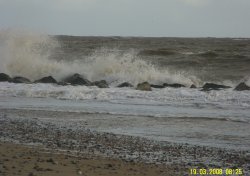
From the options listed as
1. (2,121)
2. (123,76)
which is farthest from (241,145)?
(123,76)

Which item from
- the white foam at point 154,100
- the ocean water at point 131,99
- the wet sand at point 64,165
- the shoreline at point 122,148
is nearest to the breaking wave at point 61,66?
the ocean water at point 131,99

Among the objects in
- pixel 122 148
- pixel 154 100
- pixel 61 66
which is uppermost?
pixel 61 66

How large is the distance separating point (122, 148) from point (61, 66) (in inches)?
733

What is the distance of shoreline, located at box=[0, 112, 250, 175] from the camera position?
7.68 metres

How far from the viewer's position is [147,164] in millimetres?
7473

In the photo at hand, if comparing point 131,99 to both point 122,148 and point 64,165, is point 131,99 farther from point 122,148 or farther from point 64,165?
point 64,165

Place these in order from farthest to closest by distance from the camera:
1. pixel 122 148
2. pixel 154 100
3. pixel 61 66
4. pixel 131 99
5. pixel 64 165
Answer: pixel 61 66, pixel 131 99, pixel 154 100, pixel 122 148, pixel 64 165

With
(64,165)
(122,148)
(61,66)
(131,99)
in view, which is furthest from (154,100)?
(61,66)

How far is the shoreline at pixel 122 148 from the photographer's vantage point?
768 centimetres

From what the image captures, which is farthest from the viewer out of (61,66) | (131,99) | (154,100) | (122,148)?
(61,66)

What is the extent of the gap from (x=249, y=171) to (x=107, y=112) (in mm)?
6696

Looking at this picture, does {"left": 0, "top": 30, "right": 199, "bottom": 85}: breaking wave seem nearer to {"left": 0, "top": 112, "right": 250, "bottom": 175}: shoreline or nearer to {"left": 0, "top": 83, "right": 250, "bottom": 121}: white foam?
{"left": 0, "top": 83, "right": 250, "bottom": 121}: white foam

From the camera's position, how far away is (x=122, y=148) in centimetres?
872

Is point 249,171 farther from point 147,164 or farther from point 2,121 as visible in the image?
point 2,121
